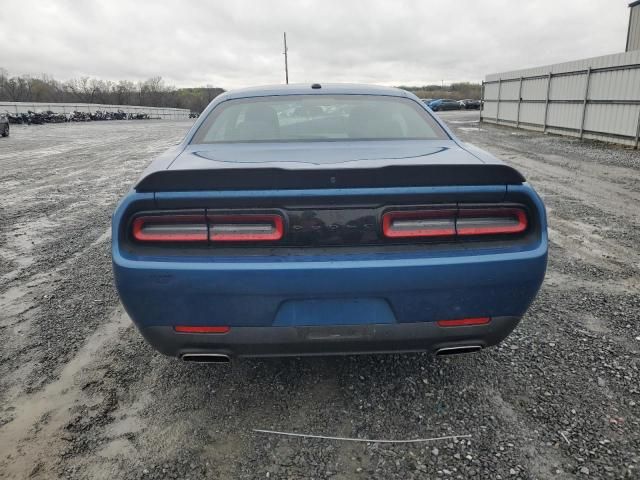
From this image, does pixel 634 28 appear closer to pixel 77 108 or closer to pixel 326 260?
pixel 326 260

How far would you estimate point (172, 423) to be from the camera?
2.24 m

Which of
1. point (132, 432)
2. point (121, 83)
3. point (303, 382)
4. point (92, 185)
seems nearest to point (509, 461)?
point (303, 382)

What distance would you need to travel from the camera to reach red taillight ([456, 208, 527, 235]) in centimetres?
197

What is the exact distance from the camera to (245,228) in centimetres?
195

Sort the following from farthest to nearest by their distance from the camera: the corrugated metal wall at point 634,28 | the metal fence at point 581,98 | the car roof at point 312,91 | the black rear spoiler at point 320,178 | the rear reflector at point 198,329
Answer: the corrugated metal wall at point 634,28
the metal fence at point 581,98
the car roof at point 312,91
the rear reflector at point 198,329
the black rear spoiler at point 320,178

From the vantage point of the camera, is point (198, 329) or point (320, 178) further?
point (198, 329)

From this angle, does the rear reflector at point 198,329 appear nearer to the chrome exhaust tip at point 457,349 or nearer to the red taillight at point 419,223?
the red taillight at point 419,223

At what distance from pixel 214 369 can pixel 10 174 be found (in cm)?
1031

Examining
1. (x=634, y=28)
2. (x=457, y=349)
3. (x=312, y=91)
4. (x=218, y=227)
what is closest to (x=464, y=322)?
(x=457, y=349)

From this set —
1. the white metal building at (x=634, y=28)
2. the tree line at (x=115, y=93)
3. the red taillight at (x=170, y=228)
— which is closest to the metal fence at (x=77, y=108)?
the tree line at (x=115, y=93)

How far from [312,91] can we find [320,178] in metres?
1.70

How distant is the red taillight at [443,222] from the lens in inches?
76.9

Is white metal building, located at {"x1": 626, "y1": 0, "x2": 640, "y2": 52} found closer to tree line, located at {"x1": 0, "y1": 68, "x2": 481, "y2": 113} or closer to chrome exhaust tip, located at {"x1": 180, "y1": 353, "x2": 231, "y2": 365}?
chrome exhaust tip, located at {"x1": 180, "y1": 353, "x2": 231, "y2": 365}

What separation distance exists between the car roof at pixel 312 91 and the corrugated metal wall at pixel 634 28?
2605 cm
